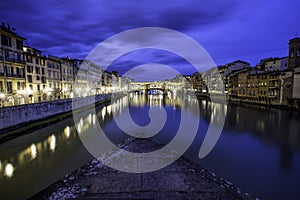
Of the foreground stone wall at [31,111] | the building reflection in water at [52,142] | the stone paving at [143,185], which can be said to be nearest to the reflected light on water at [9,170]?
the building reflection in water at [52,142]

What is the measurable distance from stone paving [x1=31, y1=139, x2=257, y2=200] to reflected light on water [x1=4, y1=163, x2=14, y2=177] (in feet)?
14.5

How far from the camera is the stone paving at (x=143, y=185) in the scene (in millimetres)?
6273

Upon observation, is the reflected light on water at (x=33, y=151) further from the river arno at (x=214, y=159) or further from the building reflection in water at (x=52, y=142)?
the building reflection in water at (x=52, y=142)

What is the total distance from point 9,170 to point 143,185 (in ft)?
28.2

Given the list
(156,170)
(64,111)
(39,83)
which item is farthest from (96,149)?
(39,83)

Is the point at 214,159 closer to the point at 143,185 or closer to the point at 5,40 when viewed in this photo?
the point at 143,185

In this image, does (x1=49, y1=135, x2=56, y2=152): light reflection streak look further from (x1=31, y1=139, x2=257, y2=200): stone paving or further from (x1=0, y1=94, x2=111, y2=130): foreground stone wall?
(x1=31, y1=139, x2=257, y2=200): stone paving

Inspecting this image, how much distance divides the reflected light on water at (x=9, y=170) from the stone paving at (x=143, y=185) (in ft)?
14.5

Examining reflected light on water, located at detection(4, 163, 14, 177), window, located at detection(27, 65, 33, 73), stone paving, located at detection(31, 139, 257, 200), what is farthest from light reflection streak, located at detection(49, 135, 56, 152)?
window, located at detection(27, 65, 33, 73)

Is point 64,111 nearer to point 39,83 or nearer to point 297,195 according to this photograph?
point 39,83

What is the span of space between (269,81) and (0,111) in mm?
Answer: 48987

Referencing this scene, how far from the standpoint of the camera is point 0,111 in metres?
14.8

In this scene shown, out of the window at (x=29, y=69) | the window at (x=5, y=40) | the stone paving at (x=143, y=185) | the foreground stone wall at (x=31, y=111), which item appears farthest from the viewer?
the window at (x=29, y=69)

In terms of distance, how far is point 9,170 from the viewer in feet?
32.5
